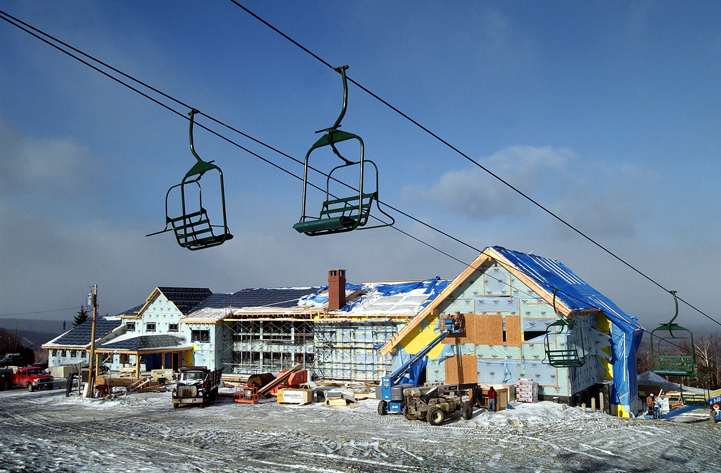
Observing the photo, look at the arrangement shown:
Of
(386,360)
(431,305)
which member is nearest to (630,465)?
(431,305)

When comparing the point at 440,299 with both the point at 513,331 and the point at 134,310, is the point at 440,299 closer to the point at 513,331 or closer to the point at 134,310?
the point at 513,331

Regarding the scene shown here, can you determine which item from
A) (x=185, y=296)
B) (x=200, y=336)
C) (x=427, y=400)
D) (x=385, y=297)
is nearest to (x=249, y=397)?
(x=427, y=400)

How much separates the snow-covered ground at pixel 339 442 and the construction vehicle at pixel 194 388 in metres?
0.78

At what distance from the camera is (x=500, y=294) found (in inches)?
1049

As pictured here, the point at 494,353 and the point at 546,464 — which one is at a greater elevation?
the point at 494,353

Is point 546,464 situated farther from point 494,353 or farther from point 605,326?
point 605,326

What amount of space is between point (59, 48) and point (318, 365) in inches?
1187

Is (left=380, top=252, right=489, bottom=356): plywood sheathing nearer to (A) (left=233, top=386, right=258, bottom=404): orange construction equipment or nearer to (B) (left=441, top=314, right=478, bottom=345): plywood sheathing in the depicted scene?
(B) (left=441, top=314, right=478, bottom=345): plywood sheathing

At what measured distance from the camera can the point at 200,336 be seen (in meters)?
41.2

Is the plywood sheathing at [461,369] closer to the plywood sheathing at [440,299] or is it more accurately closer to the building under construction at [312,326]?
the plywood sheathing at [440,299]

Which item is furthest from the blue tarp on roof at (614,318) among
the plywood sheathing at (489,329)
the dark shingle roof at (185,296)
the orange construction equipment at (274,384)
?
the dark shingle roof at (185,296)

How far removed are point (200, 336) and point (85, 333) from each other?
11.5 m

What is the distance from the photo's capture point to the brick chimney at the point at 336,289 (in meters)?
37.4

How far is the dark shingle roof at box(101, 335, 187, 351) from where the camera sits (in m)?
38.3
